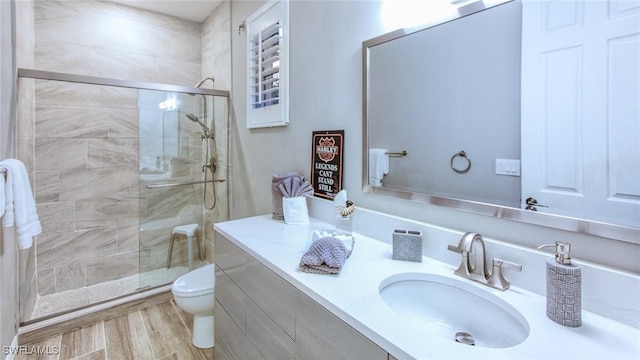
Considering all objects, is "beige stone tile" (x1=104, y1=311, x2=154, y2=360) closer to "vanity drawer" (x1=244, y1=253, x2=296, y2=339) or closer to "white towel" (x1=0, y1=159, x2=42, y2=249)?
"white towel" (x1=0, y1=159, x2=42, y2=249)

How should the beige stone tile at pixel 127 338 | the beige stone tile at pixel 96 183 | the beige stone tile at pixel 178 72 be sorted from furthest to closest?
the beige stone tile at pixel 178 72 → the beige stone tile at pixel 96 183 → the beige stone tile at pixel 127 338

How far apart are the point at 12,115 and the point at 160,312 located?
5.16 ft

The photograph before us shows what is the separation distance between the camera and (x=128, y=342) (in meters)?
1.94

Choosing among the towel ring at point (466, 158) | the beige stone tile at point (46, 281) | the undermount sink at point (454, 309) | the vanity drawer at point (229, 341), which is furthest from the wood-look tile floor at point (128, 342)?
the towel ring at point (466, 158)

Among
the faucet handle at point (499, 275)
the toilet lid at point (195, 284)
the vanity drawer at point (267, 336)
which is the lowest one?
the toilet lid at point (195, 284)

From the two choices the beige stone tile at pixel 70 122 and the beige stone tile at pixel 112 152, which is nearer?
the beige stone tile at pixel 70 122

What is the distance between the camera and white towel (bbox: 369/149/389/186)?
4.48ft

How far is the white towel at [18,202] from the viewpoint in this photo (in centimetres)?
136

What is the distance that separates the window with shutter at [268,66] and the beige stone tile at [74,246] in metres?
Answer: 1.68

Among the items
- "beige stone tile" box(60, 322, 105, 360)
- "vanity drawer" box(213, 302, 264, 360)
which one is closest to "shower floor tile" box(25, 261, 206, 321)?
"beige stone tile" box(60, 322, 105, 360)

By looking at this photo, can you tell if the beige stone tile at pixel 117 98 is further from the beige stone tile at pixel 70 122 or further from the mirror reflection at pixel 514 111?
the mirror reflection at pixel 514 111

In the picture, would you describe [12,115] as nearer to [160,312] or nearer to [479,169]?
[160,312]

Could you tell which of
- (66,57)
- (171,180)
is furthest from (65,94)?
(171,180)

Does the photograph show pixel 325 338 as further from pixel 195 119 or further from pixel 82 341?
pixel 195 119
